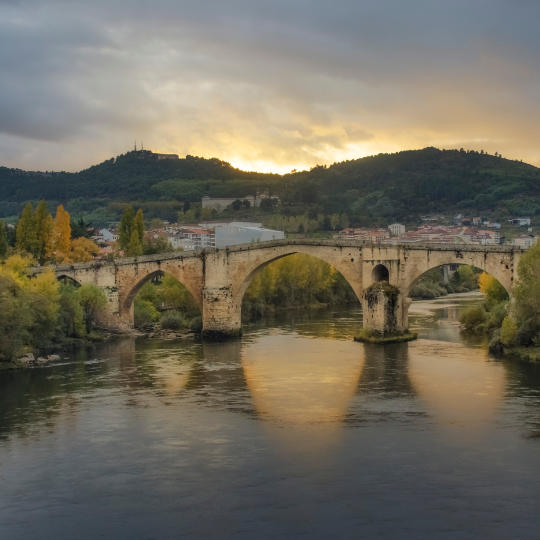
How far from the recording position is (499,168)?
94750 millimetres

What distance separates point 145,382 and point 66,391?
2.55 meters

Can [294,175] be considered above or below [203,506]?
above

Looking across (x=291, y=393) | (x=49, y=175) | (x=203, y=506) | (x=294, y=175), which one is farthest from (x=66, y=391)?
(x=49, y=175)

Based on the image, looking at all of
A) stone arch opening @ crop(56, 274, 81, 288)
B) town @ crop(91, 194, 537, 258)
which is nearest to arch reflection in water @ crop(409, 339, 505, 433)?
stone arch opening @ crop(56, 274, 81, 288)

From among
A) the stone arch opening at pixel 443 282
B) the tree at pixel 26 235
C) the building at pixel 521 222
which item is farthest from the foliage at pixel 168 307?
the building at pixel 521 222

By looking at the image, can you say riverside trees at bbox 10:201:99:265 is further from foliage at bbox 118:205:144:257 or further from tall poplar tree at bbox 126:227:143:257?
foliage at bbox 118:205:144:257

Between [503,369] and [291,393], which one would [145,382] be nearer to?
[291,393]

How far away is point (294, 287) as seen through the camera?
4844 cm

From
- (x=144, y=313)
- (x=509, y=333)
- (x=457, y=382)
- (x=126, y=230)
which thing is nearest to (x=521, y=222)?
(x=126, y=230)

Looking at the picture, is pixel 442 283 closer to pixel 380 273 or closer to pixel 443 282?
pixel 443 282

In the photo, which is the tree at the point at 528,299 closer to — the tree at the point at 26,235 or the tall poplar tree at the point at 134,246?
the tall poplar tree at the point at 134,246

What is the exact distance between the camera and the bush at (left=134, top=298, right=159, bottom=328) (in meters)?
38.9

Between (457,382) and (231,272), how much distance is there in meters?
15.2

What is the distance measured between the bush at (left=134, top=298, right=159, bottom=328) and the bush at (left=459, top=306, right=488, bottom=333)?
15522 millimetres
